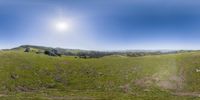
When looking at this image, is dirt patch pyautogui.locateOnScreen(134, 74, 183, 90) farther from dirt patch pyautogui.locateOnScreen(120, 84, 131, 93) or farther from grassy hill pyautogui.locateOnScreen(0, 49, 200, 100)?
dirt patch pyautogui.locateOnScreen(120, 84, 131, 93)

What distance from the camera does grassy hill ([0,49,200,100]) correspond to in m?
107

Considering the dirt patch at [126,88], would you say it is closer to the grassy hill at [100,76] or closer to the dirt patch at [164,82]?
the grassy hill at [100,76]

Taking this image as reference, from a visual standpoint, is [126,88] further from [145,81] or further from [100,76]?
[100,76]

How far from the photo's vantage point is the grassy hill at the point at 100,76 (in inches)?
4210

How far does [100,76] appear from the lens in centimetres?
12562

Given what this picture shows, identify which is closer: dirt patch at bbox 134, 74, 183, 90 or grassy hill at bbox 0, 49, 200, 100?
grassy hill at bbox 0, 49, 200, 100

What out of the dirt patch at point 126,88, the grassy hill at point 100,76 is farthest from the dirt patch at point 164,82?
the dirt patch at point 126,88

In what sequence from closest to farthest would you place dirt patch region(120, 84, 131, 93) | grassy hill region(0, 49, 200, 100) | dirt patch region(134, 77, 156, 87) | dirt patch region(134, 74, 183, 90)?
grassy hill region(0, 49, 200, 100) → dirt patch region(120, 84, 131, 93) → dirt patch region(134, 74, 183, 90) → dirt patch region(134, 77, 156, 87)

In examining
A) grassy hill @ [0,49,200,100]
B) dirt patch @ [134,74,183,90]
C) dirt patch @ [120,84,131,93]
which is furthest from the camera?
dirt patch @ [134,74,183,90]

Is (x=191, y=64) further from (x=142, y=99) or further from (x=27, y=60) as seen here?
(x=27, y=60)

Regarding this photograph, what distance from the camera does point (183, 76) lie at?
122812 mm

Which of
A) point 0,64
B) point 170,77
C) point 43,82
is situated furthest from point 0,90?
point 170,77

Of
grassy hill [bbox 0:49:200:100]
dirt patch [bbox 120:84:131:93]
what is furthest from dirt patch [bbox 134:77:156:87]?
dirt patch [bbox 120:84:131:93]

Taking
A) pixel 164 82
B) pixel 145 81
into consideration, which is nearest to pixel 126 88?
pixel 145 81
